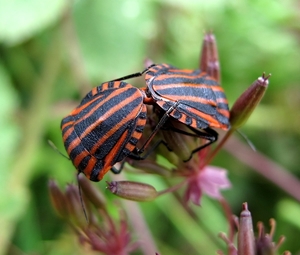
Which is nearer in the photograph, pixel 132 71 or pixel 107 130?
pixel 107 130

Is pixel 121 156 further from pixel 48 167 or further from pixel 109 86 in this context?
pixel 48 167

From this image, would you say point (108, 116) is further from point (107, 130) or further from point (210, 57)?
point (210, 57)

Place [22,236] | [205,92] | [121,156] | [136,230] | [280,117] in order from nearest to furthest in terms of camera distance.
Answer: [121,156] < [205,92] < [136,230] < [22,236] < [280,117]

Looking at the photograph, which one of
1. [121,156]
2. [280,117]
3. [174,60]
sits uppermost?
[121,156]

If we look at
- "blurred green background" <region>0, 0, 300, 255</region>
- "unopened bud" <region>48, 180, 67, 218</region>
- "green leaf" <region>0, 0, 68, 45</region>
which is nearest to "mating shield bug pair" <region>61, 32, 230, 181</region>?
"unopened bud" <region>48, 180, 67, 218</region>

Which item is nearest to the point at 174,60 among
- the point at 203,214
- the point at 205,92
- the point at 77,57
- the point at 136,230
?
the point at 77,57

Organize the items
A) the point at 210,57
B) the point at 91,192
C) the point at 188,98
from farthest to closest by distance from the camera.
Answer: the point at 210,57
the point at 91,192
the point at 188,98

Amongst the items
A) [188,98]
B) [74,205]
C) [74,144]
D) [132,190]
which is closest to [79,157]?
[74,144]
